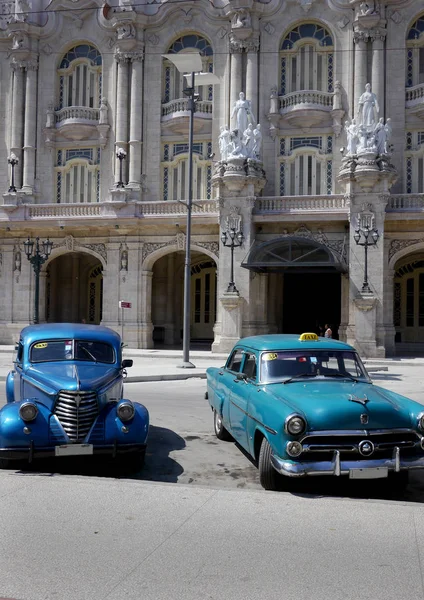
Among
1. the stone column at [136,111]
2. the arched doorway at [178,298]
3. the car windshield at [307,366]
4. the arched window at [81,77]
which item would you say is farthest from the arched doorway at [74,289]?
the car windshield at [307,366]

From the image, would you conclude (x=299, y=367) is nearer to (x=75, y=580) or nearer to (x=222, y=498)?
(x=222, y=498)

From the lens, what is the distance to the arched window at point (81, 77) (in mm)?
32719

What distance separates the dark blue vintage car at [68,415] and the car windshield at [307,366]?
1.74 meters

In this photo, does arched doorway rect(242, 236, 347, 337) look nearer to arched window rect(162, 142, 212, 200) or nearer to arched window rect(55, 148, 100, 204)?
arched window rect(162, 142, 212, 200)

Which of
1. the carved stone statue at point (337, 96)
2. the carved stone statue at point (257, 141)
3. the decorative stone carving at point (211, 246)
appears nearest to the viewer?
the carved stone statue at point (257, 141)

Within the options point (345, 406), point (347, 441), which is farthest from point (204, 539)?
point (345, 406)

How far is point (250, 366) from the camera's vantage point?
8133 mm

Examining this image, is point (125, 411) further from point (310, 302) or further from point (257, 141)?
point (310, 302)

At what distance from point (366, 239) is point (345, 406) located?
70.6 feet

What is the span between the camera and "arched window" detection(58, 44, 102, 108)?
3272 cm

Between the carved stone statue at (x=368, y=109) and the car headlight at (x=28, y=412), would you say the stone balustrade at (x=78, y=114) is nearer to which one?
the carved stone statue at (x=368, y=109)

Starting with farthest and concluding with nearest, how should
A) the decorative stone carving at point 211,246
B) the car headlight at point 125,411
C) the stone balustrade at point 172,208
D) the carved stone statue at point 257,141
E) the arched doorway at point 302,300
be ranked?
the arched doorway at point 302,300
the decorative stone carving at point 211,246
the stone balustrade at point 172,208
the carved stone statue at point 257,141
the car headlight at point 125,411

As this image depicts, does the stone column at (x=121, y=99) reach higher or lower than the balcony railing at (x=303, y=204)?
higher

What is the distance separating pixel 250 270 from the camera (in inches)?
1107
